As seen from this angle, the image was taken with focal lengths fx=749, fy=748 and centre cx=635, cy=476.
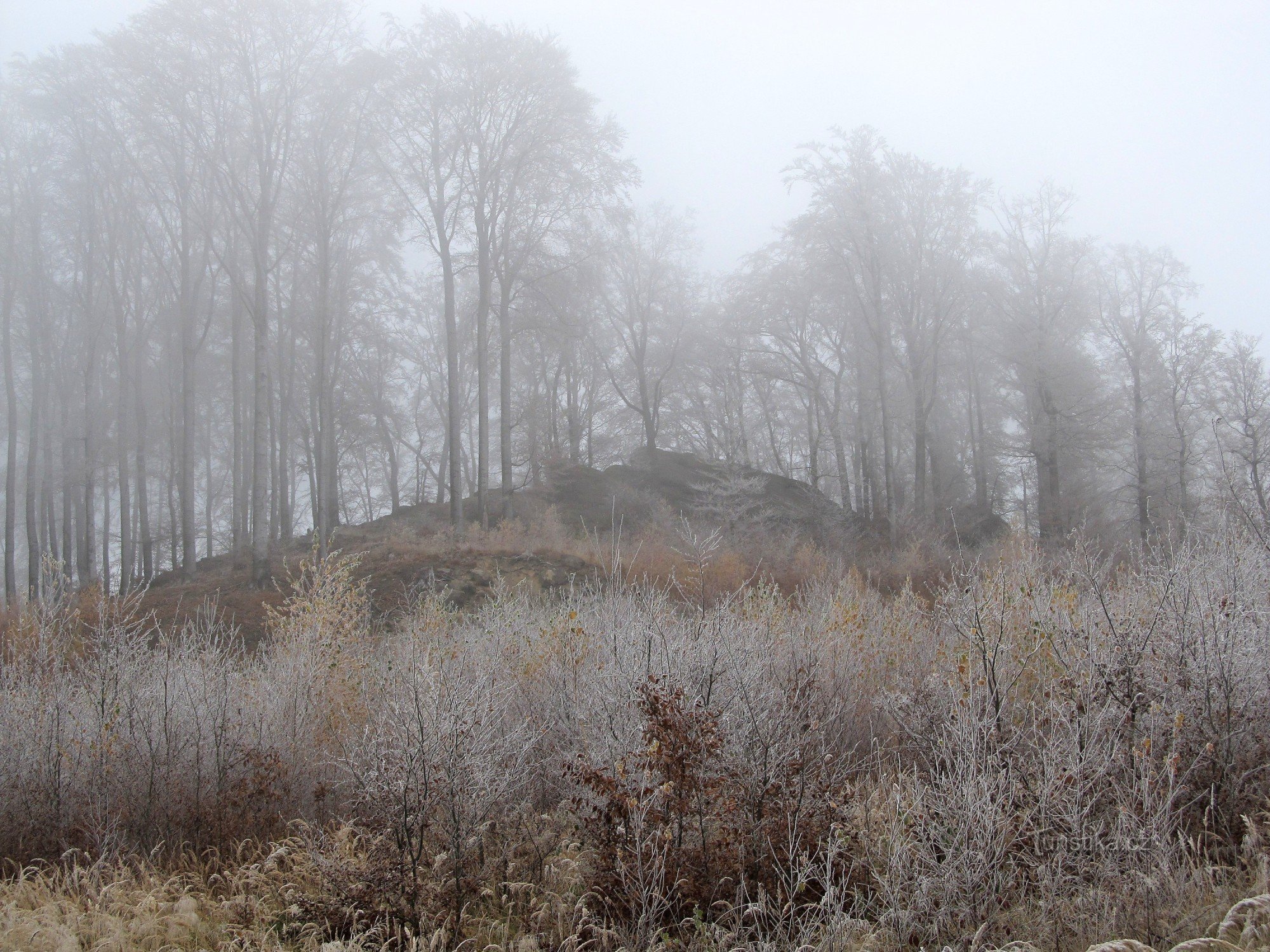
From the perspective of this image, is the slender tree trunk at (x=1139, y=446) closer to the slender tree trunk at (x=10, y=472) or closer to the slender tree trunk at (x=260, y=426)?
the slender tree trunk at (x=260, y=426)

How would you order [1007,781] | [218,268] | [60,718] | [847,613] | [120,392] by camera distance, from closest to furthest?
1. [1007,781]
2. [60,718]
3. [847,613]
4. [120,392]
5. [218,268]

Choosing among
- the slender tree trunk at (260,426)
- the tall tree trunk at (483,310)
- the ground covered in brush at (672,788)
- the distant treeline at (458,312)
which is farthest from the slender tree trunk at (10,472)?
the ground covered in brush at (672,788)

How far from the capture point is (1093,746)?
12.8 ft

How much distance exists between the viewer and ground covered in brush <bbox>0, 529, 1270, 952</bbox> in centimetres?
341

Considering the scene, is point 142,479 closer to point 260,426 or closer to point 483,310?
point 260,426

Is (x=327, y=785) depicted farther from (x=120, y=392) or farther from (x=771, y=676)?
(x=120, y=392)

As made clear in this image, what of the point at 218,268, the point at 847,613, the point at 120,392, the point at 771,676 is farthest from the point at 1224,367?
the point at 120,392

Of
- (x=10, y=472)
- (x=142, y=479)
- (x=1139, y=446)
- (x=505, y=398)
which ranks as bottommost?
(x=1139, y=446)

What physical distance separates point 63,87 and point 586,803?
795 inches

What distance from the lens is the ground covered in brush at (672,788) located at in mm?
3410

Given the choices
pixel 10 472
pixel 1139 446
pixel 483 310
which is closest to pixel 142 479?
pixel 10 472

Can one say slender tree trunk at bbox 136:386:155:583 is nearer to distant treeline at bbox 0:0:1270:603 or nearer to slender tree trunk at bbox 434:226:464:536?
distant treeline at bbox 0:0:1270:603

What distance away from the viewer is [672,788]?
358 centimetres

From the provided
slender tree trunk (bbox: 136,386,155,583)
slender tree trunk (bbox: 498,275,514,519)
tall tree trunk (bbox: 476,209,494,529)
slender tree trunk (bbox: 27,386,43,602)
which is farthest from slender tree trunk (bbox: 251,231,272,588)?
slender tree trunk (bbox: 27,386,43,602)
